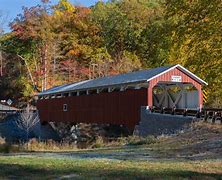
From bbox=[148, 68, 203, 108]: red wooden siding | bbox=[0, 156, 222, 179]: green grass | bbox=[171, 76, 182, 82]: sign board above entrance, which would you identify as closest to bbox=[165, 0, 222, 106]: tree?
bbox=[148, 68, 203, 108]: red wooden siding

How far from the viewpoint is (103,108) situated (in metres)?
33.5

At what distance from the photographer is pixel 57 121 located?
43.2 meters

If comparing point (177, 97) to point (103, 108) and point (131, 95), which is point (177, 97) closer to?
point (131, 95)

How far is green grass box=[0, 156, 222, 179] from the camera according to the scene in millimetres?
9914

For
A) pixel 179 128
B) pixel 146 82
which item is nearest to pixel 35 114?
pixel 146 82

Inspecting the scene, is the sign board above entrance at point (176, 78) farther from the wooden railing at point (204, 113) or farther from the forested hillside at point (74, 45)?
the forested hillside at point (74, 45)

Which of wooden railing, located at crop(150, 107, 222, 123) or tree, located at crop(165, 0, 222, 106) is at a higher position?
tree, located at crop(165, 0, 222, 106)

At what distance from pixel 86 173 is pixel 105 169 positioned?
0.77 meters

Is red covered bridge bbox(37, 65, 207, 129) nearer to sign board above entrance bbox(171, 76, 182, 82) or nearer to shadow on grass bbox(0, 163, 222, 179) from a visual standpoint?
sign board above entrance bbox(171, 76, 182, 82)

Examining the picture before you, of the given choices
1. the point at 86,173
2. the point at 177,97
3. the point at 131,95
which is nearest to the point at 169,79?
the point at 131,95

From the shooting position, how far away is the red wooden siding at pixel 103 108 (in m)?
29.9

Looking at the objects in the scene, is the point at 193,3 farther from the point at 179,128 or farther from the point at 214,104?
the point at 214,104

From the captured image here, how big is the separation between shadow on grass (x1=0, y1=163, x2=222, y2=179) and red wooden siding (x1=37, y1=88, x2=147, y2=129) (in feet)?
60.5

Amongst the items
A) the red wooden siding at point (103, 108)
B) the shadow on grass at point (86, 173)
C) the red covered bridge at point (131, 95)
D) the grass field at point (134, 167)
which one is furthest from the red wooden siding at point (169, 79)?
the shadow on grass at point (86, 173)
